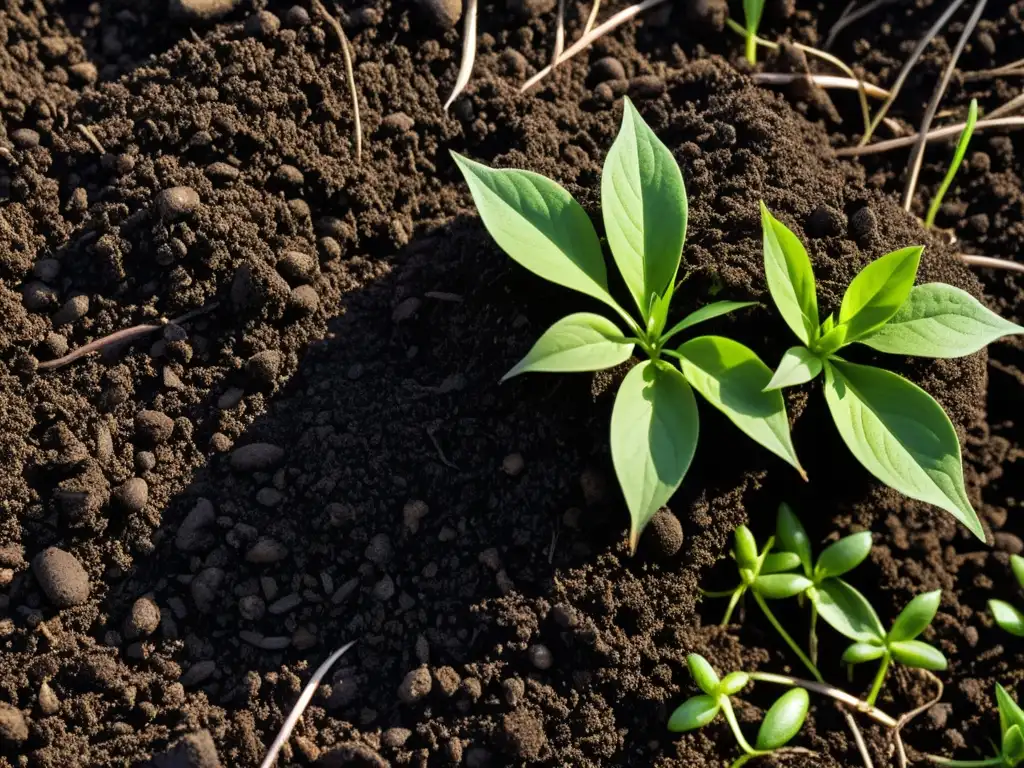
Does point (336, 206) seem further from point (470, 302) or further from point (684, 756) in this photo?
point (684, 756)

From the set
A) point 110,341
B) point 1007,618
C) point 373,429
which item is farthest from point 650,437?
point 110,341

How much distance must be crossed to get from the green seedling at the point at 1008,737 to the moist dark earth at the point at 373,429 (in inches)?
4.2

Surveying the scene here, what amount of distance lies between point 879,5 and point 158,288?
1920 mm

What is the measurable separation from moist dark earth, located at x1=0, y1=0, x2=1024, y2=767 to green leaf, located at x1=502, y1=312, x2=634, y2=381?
0.13 meters

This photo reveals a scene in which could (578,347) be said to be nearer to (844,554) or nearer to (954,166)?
(844,554)

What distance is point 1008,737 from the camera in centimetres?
180

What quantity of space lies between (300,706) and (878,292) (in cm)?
127

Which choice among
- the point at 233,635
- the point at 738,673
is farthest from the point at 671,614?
the point at 233,635

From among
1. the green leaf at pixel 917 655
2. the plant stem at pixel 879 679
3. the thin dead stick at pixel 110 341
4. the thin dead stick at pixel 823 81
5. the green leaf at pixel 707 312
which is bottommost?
the plant stem at pixel 879 679

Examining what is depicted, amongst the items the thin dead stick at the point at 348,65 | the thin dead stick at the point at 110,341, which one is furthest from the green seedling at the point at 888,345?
the thin dead stick at the point at 110,341

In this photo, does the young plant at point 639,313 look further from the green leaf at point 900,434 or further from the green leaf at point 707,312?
the green leaf at point 900,434

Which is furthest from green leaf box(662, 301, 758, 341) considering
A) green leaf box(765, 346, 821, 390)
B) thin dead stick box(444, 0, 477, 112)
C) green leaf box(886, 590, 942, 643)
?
thin dead stick box(444, 0, 477, 112)

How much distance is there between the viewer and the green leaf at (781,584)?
5.85 feet

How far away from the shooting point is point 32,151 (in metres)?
1.94
